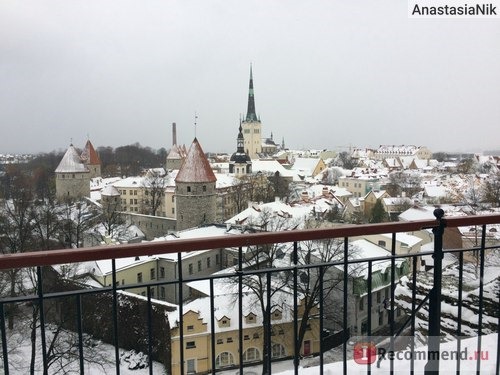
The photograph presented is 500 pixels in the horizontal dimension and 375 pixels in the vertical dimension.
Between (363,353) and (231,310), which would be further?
(231,310)

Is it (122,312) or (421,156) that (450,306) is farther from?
(421,156)

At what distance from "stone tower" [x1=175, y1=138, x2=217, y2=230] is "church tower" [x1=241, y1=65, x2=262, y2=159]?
56.7 m

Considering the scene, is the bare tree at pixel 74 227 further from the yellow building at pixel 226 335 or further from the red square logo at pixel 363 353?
the red square logo at pixel 363 353

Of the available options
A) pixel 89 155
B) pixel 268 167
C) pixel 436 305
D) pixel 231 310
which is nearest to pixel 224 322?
pixel 231 310

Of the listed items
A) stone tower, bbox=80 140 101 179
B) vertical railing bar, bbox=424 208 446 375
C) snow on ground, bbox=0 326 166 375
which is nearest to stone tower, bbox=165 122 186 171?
stone tower, bbox=80 140 101 179

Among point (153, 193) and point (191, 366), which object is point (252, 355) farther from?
point (153, 193)

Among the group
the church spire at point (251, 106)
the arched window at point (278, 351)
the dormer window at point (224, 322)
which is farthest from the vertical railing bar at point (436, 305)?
the church spire at point (251, 106)

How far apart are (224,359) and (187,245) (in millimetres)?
10735

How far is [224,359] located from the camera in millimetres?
11750

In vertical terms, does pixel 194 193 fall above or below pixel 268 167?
below

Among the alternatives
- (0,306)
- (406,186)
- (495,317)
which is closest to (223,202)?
(406,186)

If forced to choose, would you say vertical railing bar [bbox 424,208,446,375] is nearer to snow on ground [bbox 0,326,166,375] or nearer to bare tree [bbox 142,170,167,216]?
snow on ground [bbox 0,326,166,375]

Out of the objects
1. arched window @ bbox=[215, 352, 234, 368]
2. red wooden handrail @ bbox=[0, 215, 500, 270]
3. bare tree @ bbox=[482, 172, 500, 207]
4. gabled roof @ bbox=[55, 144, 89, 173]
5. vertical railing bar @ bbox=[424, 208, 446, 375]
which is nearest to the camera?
red wooden handrail @ bbox=[0, 215, 500, 270]

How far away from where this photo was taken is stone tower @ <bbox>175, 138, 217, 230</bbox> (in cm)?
2934
